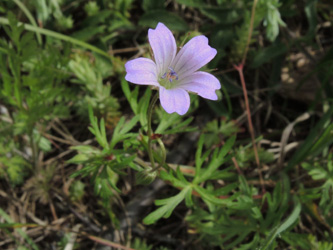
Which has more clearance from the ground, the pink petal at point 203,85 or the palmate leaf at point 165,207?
the pink petal at point 203,85

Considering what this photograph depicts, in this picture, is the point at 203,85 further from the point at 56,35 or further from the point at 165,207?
the point at 56,35

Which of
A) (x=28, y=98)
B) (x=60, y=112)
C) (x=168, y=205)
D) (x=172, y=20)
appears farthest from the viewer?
(x=172, y=20)

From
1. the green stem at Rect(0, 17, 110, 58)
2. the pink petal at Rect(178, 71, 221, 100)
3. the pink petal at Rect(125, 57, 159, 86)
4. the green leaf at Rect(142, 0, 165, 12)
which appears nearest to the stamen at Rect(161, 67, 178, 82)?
the pink petal at Rect(178, 71, 221, 100)

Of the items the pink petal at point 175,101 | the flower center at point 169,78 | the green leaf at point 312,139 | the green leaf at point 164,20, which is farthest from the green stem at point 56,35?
the green leaf at point 312,139

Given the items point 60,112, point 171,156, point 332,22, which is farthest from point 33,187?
→ point 332,22

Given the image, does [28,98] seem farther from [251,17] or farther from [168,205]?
[251,17]

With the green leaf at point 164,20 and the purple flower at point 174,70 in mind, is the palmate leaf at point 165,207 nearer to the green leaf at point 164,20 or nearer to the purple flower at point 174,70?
the purple flower at point 174,70
